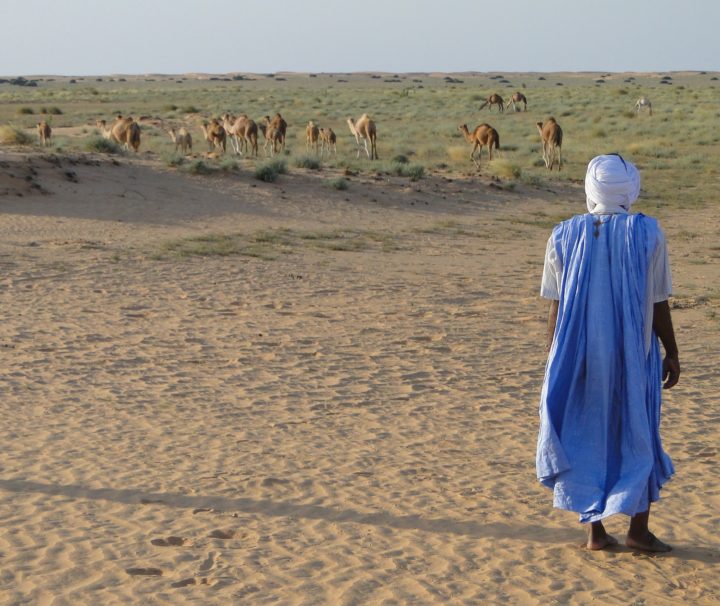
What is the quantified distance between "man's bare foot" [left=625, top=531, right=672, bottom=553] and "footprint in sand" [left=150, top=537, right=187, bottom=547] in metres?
1.96

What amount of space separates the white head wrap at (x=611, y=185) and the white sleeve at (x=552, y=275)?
24cm

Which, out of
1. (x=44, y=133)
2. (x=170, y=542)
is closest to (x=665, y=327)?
(x=170, y=542)

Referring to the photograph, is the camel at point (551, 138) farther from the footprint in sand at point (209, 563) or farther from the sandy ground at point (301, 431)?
the footprint in sand at point (209, 563)

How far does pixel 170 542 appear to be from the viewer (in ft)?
16.9

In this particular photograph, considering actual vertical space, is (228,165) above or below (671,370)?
below

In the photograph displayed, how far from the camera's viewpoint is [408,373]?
8969mm

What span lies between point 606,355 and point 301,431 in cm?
302

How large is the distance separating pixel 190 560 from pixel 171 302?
6.92 metres

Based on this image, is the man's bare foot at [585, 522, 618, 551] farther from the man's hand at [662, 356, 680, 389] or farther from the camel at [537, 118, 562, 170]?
the camel at [537, 118, 562, 170]

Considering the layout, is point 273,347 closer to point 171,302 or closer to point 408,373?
point 408,373

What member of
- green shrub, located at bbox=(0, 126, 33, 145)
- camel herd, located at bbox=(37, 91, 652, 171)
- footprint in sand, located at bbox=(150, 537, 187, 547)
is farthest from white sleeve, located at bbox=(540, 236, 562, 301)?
green shrub, located at bbox=(0, 126, 33, 145)

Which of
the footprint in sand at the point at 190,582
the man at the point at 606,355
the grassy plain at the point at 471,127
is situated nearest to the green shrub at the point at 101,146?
the grassy plain at the point at 471,127

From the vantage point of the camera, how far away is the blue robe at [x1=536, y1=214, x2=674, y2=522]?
15.0 ft

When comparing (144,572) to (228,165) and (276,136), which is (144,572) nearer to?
(228,165)
